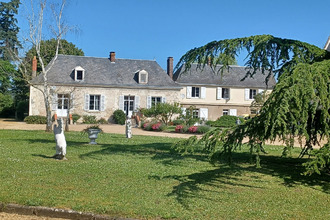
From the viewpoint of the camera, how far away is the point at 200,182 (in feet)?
23.5

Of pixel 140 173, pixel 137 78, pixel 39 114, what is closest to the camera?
pixel 140 173

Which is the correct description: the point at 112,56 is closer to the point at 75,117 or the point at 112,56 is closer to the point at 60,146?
the point at 75,117

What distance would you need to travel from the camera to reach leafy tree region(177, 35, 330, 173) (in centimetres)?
585

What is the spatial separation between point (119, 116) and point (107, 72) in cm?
454

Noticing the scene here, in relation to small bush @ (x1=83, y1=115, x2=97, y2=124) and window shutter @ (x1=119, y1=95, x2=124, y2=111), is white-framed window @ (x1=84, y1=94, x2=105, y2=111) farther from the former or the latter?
window shutter @ (x1=119, y1=95, x2=124, y2=111)

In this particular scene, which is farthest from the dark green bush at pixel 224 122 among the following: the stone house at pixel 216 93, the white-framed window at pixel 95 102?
the white-framed window at pixel 95 102

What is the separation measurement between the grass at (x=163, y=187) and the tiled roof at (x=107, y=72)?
2104 cm

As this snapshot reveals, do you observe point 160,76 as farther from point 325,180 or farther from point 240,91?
point 325,180

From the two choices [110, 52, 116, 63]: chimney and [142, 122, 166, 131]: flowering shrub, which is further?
[110, 52, 116, 63]: chimney

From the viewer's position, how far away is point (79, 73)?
30984 millimetres

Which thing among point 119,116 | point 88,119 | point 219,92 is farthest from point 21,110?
point 219,92

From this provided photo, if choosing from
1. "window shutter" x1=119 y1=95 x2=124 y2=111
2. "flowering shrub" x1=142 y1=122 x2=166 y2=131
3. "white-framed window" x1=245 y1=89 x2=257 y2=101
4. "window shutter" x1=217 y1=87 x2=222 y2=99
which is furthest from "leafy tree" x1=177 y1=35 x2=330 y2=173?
"white-framed window" x1=245 y1=89 x2=257 y2=101

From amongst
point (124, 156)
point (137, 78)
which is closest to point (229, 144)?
point (124, 156)

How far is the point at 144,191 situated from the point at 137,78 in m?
26.2
